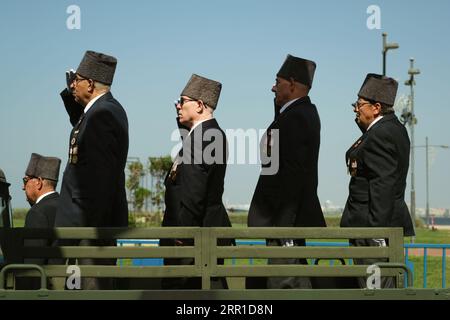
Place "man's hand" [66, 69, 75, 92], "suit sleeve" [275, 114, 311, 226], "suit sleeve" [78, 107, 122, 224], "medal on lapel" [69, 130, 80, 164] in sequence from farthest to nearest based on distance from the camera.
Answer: "man's hand" [66, 69, 75, 92]
"suit sleeve" [275, 114, 311, 226]
"medal on lapel" [69, 130, 80, 164]
"suit sleeve" [78, 107, 122, 224]

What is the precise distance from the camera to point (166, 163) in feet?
116

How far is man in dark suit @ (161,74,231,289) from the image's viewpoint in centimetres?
480

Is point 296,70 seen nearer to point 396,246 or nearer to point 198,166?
point 198,166

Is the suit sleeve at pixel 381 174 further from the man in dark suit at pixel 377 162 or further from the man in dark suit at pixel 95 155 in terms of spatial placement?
the man in dark suit at pixel 95 155

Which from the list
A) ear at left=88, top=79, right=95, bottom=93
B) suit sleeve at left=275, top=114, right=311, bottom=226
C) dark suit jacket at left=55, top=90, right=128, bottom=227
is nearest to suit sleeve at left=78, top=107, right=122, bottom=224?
dark suit jacket at left=55, top=90, right=128, bottom=227

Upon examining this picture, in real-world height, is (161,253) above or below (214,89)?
below

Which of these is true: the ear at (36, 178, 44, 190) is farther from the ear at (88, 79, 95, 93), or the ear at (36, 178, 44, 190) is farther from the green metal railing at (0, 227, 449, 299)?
the green metal railing at (0, 227, 449, 299)

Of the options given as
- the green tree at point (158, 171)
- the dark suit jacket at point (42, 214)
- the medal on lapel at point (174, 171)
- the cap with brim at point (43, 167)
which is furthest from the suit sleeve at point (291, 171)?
the green tree at point (158, 171)

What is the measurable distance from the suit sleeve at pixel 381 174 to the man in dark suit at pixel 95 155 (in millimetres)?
1596

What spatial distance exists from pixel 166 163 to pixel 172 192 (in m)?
30.3

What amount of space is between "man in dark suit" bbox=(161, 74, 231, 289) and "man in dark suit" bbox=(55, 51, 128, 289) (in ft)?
1.12

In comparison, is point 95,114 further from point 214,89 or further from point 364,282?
point 364,282

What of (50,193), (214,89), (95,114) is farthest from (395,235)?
(50,193)

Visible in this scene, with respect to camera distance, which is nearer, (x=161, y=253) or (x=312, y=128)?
(x=161, y=253)
